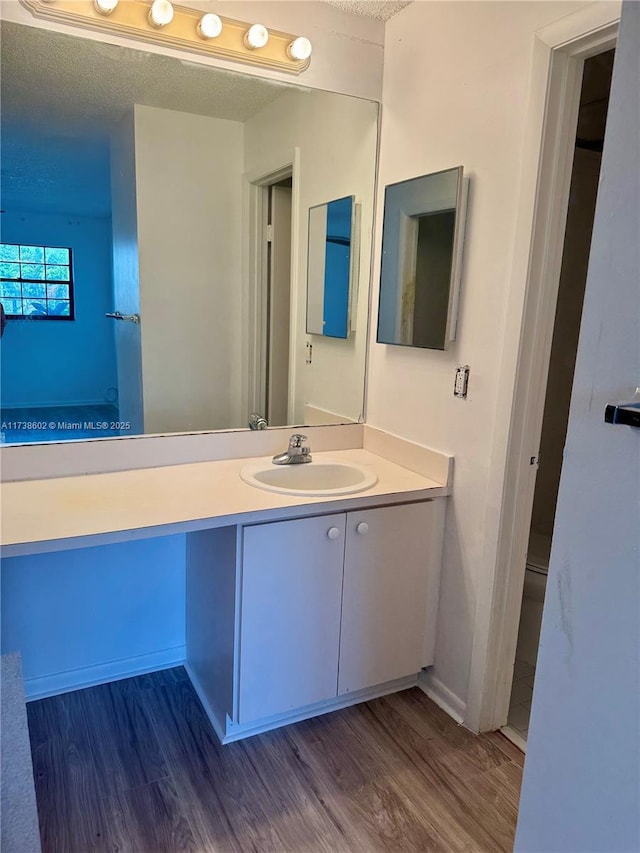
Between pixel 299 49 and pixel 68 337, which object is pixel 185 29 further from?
pixel 68 337

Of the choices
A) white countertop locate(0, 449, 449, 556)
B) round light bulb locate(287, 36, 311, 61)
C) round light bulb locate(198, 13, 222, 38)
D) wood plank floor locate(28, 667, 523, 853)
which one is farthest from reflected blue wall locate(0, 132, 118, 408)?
wood plank floor locate(28, 667, 523, 853)

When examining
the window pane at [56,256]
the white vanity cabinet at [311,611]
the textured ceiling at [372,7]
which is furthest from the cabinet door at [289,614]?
the textured ceiling at [372,7]

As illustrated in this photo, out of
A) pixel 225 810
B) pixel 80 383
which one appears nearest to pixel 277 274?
pixel 80 383

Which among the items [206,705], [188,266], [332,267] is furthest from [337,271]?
[206,705]

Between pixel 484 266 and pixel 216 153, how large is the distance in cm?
101

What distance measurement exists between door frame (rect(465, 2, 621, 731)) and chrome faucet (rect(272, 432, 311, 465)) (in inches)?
27.3

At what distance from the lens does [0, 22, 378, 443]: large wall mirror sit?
67.7 inches

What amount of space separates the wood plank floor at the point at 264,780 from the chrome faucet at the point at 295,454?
34.1 inches

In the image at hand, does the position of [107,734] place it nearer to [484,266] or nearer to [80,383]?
[80,383]

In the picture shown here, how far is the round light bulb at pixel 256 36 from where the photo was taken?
1.85m

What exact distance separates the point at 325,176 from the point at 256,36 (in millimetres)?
508

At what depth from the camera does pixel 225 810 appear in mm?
1565

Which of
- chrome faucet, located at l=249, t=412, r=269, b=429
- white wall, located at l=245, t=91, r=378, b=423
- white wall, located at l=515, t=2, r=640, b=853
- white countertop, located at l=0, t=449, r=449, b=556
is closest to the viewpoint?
white wall, located at l=515, t=2, r=640, b=853

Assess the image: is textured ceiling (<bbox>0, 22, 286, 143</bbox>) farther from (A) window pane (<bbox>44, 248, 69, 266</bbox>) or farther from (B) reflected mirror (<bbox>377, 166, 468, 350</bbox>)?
(B) reflected mirror (<bbox>377, 166, 468, 350</bbox>)
